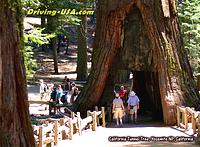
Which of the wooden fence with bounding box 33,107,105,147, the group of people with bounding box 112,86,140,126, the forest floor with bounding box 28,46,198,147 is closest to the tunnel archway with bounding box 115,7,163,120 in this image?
the group of people with bounding box 112,86,140,126

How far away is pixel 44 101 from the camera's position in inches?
1091

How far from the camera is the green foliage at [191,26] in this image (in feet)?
101

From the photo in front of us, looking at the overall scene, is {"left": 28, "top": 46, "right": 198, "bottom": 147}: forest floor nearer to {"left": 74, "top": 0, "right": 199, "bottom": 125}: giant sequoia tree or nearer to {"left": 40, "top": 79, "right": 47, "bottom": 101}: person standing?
{"left": 74, "top": 0, "right": 199, "bottom": 125}: giant sequoia tree

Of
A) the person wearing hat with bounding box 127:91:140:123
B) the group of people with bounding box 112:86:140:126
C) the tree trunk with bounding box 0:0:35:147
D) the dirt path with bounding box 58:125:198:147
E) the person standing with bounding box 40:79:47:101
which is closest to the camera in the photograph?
the tree trunk with bounding box 0:0:35:147

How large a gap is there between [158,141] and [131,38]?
22.0ft

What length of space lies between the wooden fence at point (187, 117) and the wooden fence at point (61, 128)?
3.24 m

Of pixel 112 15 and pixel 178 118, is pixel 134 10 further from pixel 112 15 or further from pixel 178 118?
pixel 178 118

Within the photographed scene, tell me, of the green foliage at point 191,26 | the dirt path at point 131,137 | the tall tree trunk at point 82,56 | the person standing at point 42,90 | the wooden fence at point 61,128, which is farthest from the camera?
the tall tree trunk at point 82,56

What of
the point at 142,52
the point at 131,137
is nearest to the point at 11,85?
the point at 131,137

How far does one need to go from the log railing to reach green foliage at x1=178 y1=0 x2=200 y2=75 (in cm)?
1277

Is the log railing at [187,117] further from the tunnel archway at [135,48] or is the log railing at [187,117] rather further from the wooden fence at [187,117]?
the tunnel archway at [135,48]

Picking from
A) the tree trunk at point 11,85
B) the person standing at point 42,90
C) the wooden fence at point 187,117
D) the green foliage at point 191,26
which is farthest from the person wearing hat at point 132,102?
the green foliage at point 191,26

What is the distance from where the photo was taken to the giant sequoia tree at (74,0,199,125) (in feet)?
64.4

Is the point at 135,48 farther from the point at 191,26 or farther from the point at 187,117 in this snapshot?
the point at 191,26
